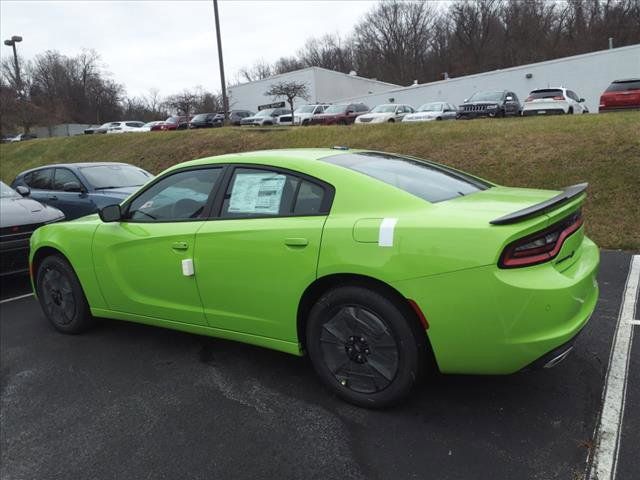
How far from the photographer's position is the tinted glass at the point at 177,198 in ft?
11.4

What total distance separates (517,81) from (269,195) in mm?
31247

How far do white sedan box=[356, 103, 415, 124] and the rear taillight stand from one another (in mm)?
19576

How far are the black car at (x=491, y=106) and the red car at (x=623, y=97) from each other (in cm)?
330

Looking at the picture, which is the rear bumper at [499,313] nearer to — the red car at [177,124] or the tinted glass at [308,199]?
the tinted glass at [308,199]

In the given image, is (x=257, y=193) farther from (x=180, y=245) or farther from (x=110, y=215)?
(x=110, y=215)

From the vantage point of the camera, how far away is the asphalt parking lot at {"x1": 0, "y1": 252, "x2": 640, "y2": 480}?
241 centimetres

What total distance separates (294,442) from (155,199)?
6.87 feet

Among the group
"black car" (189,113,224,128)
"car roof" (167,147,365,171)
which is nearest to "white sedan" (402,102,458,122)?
"black car" (189,113,224,128)

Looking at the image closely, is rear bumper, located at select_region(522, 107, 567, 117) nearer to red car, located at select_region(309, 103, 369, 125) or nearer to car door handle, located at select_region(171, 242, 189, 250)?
red car, located at select_region(309, 103, 369, 125)

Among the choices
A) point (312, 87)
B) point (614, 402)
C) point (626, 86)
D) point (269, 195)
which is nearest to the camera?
point (614, 402)

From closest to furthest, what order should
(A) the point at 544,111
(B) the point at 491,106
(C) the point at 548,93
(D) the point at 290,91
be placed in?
(A) the point at 544,111 → (C) the point at 548,93 → (B) the point at 491,106 → (D) the point at 290,91

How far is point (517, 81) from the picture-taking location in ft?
99.6

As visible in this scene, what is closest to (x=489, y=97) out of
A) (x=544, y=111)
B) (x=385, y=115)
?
(x=544, y=111)

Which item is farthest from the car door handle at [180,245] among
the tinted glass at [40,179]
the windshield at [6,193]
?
the tinted glass at [40,179]
